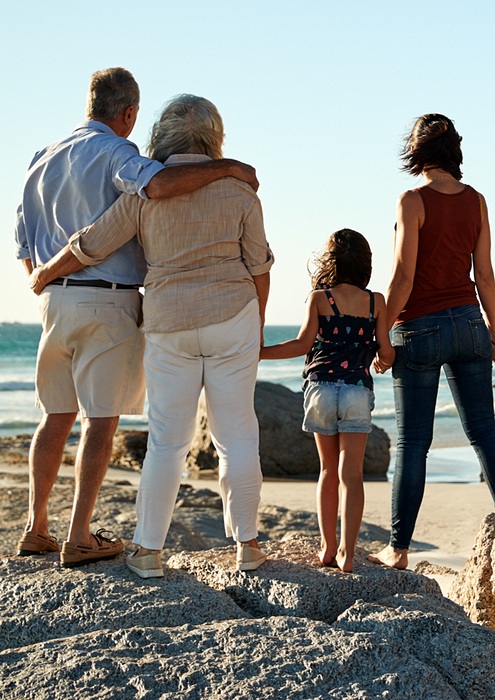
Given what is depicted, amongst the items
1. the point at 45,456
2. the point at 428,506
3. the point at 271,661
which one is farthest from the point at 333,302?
the point at 428,506

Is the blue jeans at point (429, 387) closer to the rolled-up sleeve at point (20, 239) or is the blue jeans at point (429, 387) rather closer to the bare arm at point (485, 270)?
the bare arm at point (485, 270)

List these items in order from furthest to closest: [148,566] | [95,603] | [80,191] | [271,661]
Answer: [80,191], [148,566], [95,603], [271,661]

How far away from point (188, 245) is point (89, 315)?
1.84ft

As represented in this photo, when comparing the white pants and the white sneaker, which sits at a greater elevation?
the white pants

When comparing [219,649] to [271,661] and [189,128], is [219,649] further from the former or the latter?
[189,128]

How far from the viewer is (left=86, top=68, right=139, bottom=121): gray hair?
13.5ft

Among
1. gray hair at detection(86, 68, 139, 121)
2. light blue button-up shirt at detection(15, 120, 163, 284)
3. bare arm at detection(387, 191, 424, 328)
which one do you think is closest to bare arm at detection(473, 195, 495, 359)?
bare arm at detection(387, 191, 424, 328)

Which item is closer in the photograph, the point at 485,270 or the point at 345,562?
the point at 345,562

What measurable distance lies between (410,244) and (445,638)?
1.85 m

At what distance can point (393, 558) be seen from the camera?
428cm

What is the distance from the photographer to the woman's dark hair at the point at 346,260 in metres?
4.16

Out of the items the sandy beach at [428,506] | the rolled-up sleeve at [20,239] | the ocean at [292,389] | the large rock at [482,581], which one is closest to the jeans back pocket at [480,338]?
the large rock at [482,581]

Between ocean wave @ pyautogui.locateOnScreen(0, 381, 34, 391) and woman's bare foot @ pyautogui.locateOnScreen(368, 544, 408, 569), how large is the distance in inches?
1203

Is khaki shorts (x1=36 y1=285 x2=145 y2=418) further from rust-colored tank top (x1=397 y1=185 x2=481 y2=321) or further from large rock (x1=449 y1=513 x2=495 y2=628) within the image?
large rock (x1=449 y1=513 x2=495 y2=628)
